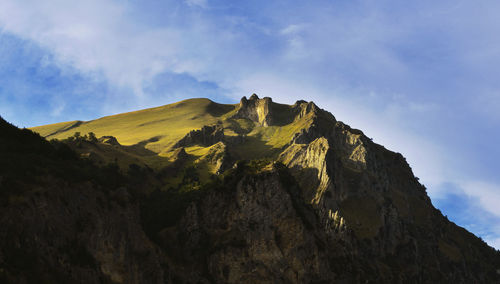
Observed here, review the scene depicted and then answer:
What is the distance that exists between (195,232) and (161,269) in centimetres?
2072

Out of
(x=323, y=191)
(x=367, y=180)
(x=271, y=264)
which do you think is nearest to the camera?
(x=271, y=264)

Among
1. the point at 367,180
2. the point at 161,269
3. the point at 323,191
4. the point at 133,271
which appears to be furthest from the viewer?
the point at 367,180

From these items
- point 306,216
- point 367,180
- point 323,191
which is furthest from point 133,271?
point 367,180

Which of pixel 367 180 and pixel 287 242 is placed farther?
pixel 367 180

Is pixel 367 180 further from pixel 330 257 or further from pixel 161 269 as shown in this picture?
pixel 161 269

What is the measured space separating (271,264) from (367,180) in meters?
110

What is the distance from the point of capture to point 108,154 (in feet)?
486

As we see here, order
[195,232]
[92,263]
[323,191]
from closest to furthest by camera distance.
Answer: [92,263]
[195,232]
[323,191]

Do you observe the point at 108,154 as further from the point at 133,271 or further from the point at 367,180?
the point at 367,180

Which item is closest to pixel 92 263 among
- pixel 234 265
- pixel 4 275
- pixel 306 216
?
pixel 4 275

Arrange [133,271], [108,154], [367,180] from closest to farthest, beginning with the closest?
[133,271]
[108,154]
[367,180]

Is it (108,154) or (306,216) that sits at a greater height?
(108,154)

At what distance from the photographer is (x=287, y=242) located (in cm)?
9000

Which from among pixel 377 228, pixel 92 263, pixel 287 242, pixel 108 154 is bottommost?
pixel 377 228
